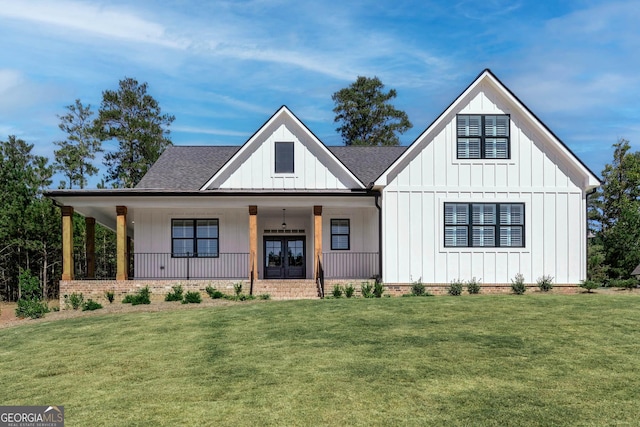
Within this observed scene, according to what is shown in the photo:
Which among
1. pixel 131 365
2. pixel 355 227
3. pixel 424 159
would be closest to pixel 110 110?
pixel 355 227

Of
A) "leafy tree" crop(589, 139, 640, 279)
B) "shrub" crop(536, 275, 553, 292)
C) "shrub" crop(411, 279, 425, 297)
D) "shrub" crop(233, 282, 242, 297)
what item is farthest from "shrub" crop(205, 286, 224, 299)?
"leafy tree" crop(589, 139, 640, 279)

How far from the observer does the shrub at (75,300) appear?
19.2 m

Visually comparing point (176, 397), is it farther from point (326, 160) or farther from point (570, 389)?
point (326, 160)

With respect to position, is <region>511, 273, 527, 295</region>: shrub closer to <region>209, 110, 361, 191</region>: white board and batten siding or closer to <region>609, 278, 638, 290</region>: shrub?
<region>609, 278, 638, 290</region>: shrub

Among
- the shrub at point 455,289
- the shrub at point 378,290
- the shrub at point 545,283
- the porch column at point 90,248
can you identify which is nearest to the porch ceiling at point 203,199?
the porch column at point 90,248

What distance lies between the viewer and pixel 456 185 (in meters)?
20.2

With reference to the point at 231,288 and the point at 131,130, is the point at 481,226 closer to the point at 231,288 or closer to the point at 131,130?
the point at 231,288

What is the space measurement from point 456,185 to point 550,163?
3.22 metres

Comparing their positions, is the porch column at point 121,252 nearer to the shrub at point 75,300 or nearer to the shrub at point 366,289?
the shrub at point 75,300

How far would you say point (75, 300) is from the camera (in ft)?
63.1

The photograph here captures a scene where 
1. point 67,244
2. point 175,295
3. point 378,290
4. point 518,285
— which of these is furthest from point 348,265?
point 67,244

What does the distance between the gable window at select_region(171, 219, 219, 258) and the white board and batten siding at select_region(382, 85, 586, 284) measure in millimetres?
7005

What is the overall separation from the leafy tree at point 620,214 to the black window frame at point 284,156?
58.6ft

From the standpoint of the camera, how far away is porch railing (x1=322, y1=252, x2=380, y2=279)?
23.2m
